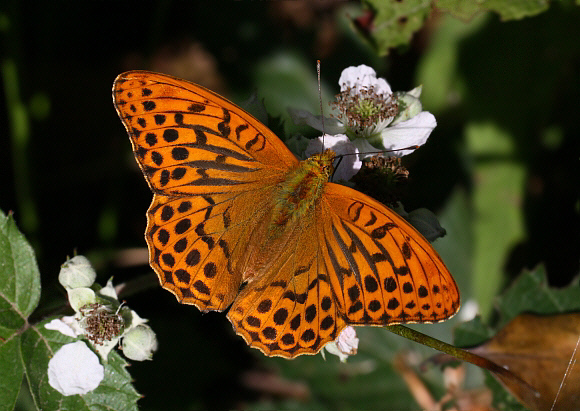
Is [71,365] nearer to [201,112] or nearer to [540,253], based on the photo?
[201,112]

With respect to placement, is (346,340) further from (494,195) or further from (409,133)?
(494,195)

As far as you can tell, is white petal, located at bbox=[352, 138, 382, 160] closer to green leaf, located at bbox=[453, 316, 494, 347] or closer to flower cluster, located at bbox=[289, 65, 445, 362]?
flower cluster, located at bbox=[289, 65, 445, 362]

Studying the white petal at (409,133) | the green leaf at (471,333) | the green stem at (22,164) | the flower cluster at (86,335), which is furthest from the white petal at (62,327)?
the green leaf at (471,333)

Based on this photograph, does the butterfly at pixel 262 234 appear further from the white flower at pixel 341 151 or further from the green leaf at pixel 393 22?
the green leaf at pixel 393 22

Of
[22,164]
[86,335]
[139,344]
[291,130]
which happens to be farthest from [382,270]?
[22,164]

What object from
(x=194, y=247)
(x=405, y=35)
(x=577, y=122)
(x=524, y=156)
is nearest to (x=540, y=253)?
(x=524, y=156)

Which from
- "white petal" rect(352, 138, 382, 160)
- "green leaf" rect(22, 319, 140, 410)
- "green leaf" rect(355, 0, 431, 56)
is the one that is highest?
"green leaf" rect(355, 0, 431, 56)

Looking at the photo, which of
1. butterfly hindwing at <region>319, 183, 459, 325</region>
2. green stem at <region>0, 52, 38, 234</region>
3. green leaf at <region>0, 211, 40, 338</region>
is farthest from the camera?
green stem at <region>0, 52, 38, 234</region>

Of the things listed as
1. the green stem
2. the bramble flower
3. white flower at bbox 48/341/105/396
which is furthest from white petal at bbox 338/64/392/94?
the green stem
